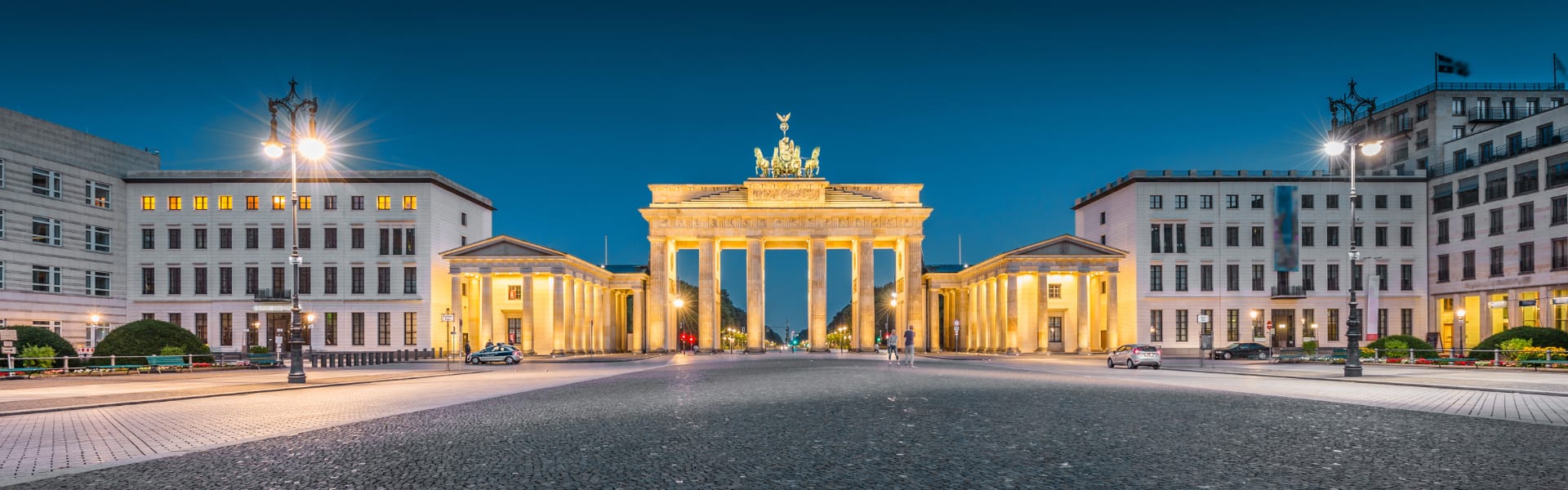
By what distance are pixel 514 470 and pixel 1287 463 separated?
8.45 metres

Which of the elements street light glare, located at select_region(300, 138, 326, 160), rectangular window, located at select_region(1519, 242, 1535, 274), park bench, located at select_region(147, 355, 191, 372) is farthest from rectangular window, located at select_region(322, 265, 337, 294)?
rectangular window, located at select_region(1519, 242, 1535, 274)

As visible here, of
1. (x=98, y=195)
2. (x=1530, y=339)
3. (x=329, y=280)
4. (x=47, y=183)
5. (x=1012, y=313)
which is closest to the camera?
(x=1530, y=339)

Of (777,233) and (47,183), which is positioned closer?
(47,183)

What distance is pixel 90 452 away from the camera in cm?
1253

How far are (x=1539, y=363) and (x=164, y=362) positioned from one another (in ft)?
175

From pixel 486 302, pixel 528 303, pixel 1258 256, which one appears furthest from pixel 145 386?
pixel 1258 256

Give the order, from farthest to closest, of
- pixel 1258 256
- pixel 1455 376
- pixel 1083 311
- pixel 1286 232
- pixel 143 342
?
pixel 1258 256
pixel 1083 311
pixel 1286 232
pixel 143 342
pixel 1455 376

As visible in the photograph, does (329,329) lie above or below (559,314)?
below

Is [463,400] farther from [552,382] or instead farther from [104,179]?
[104,179]

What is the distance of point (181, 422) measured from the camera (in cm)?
1678

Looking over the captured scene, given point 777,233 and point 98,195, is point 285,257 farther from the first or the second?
point 777,233

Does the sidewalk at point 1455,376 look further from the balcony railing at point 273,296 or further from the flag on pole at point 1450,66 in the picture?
the balcony railing at point 273,296

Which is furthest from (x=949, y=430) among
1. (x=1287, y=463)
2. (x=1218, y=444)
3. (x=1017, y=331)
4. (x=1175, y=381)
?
(x=1017, y=331)

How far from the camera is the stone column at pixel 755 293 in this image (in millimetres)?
85062
